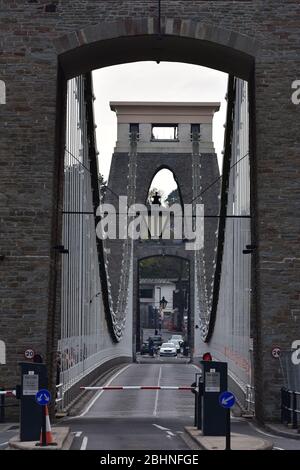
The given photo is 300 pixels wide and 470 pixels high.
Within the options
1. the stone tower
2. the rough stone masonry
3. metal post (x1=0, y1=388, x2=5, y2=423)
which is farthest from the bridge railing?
the stone tower

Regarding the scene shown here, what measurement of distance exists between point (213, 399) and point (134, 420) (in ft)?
20.6

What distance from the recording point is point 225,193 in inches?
1684

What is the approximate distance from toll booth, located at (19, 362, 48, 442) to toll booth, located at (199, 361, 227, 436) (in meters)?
3.58

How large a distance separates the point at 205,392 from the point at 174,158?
238ft

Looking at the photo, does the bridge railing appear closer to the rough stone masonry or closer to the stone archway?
the rough stone masonry

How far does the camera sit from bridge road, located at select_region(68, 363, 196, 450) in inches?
830

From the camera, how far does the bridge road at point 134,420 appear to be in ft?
69.2

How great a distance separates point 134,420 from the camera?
28.6 metres

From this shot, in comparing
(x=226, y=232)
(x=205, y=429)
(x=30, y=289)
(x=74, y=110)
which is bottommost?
(x=205, y=429)

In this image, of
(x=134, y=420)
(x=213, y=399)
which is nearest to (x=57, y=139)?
(x=134, y=420)

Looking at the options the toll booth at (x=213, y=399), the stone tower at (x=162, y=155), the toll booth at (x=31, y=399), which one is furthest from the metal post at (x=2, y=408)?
the stone tower at (x=162, y=155)

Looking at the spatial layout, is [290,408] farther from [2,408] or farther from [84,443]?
[2,408]

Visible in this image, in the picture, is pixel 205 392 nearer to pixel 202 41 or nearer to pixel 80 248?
pixel 202 41

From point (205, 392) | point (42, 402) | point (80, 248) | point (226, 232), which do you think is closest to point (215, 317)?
point (226, 232)
